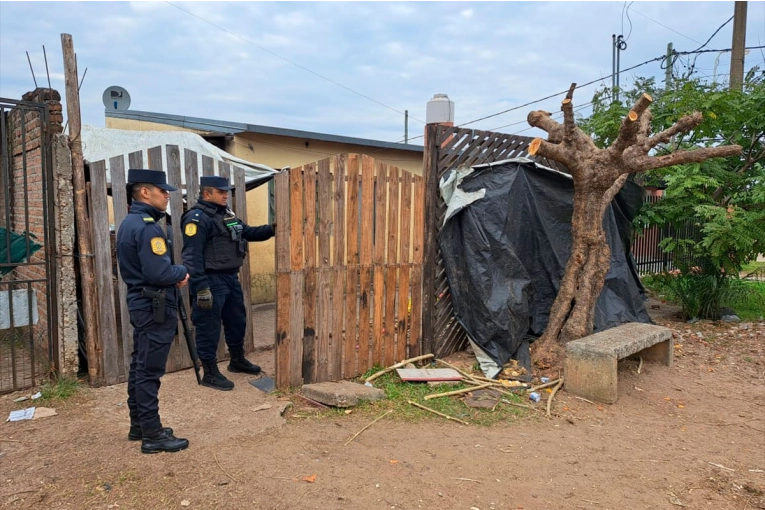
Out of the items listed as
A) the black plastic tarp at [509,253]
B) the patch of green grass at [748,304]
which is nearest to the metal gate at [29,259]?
the black plastic tarp at [509,253]

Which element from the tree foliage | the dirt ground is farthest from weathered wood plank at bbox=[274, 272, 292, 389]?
the tree foliage

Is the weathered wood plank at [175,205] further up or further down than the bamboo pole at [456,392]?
further up

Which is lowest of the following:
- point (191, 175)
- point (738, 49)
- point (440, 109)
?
point (191, 175)

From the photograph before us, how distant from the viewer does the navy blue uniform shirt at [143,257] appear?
3.51 metres

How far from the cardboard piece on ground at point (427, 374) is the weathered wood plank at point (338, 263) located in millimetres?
642

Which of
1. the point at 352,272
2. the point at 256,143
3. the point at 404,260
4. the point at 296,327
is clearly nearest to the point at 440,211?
the point at 404,260

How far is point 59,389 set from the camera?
4.59 metres

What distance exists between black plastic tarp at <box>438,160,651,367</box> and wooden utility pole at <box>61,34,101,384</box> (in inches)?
133

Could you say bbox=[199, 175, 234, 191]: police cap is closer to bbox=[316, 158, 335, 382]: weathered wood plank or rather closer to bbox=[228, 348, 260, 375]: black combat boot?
bbox=[316, 158, 335, 382]: weathered wood plank

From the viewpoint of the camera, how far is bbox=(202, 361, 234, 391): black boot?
4.89m

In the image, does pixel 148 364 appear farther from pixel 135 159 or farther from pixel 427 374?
pixel 427 374

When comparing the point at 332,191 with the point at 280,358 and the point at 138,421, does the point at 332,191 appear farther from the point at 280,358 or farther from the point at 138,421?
the point at 138,421

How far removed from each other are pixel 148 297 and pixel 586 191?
4334 millimetres

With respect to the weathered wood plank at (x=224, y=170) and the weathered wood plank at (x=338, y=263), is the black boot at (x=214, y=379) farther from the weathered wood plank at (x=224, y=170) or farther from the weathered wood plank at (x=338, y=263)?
the weathered wood plank at (x=224, y=170)
